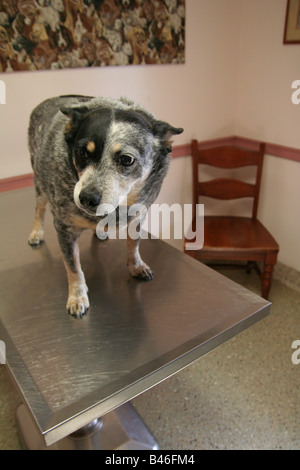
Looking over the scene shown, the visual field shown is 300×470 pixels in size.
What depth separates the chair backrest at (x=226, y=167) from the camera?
2266mm

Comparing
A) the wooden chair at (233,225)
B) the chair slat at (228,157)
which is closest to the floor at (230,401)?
the wooden chair at (233,225)

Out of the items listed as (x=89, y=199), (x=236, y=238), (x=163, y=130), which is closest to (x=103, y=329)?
(x=89, y=199)

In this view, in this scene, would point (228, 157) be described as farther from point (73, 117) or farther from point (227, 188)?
point (73, 117)

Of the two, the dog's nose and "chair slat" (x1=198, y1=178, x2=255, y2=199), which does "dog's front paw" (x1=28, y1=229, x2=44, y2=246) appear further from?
"chair slat" (x1=198, y1=178, x2=255, y2=199)

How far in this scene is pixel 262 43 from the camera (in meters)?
2.12

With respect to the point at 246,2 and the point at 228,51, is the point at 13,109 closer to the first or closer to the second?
the point at 228,51

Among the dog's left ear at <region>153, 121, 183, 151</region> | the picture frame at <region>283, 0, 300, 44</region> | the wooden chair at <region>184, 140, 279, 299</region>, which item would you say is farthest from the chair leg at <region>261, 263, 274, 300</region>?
the dog's left ear at <region>153, 121, 183, 151</region>

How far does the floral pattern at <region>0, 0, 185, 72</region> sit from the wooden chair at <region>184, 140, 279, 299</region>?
63 cm

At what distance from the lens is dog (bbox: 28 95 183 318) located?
32.2 inches

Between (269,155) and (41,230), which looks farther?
(269,155)

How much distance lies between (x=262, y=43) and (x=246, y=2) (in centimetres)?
29

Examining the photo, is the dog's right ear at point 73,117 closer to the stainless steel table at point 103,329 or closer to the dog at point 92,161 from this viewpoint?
the dog at point 92,161
